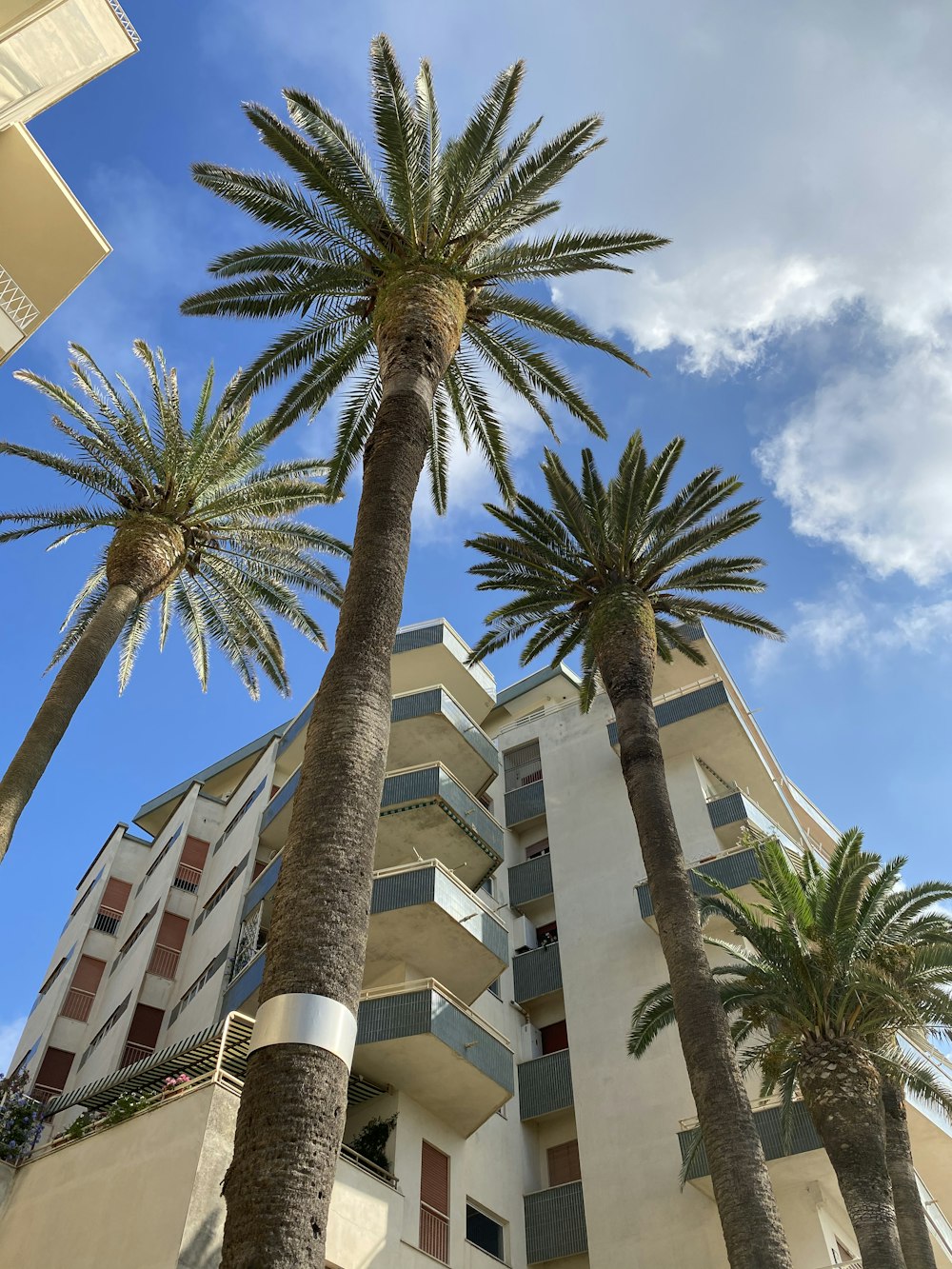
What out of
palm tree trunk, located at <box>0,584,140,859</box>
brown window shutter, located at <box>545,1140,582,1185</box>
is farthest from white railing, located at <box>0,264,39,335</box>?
brown window shutter, located at <box>545,1140,582,1185</box>

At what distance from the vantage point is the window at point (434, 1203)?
62.7 feet

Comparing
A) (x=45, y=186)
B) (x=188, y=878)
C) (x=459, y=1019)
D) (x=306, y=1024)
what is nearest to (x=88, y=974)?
(x=188, y=878)

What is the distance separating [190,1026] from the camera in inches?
A: 1019

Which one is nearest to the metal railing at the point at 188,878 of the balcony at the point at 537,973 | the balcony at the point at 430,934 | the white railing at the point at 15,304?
the balcony at the point at 430,934

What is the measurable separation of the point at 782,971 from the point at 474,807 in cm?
1049

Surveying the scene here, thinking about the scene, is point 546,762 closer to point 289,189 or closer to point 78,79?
point 289,189

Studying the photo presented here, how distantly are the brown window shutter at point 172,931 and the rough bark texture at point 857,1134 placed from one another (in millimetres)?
21007

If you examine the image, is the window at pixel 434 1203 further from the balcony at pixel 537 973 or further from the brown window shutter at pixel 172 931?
the brown window shutter at pixel 172 931

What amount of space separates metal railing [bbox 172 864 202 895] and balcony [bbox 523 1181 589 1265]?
15421 mm

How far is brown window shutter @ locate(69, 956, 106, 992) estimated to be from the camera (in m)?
35.3

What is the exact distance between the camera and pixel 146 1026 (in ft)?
93.5

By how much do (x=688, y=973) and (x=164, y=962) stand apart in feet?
67.5

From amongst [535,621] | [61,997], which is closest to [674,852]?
[535,621]

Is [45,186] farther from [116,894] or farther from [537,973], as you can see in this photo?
[116,894]
